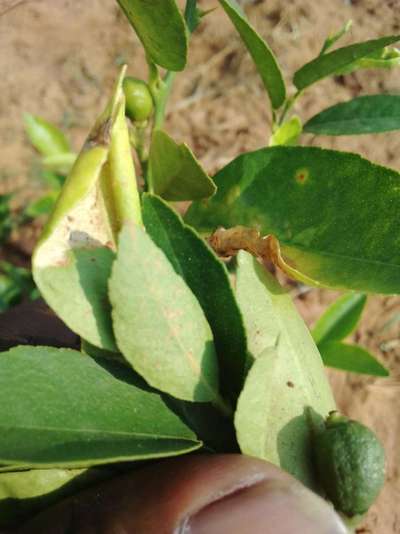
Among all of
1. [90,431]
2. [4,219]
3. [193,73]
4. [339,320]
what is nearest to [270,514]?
[90,431]

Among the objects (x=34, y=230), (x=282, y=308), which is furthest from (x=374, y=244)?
(x=34, y=230)

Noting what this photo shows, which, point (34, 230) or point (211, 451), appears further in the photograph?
point (34, 230)

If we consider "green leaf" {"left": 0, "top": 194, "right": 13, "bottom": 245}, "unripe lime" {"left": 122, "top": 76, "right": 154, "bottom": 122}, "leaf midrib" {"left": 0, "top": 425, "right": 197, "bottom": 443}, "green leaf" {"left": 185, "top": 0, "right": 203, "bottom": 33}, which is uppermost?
"green leaf" {"left": 185, "top": 0, "right": 203, "bottom": 33}

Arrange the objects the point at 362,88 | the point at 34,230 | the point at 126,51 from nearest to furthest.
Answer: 1. the point at 34,230
2. the point at 362,88
3. the point at 126,51

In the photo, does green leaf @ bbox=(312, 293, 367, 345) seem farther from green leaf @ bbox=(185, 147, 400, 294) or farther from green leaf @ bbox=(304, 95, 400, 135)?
green leaf @ bbox=(185, 147, 400, 294)

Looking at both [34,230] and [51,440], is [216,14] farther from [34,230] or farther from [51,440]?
[51,440]

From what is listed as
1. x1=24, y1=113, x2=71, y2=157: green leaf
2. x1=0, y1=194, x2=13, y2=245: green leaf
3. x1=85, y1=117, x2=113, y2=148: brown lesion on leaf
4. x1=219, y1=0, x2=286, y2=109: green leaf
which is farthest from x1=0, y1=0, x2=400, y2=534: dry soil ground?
x1=85, y1=117, x2=113, y2=148: brown lesion on leaf

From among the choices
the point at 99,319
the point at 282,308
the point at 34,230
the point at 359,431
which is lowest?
the point at 34,230
